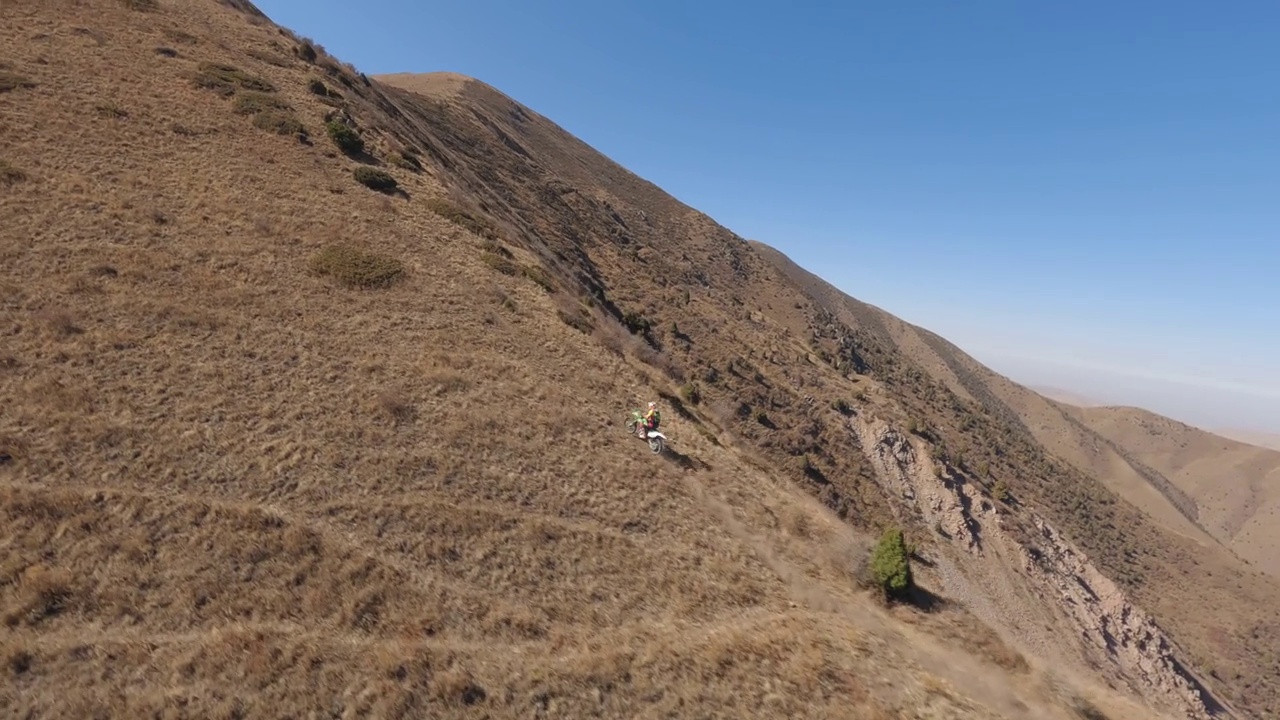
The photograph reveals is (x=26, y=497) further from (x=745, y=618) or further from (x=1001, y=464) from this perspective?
(x=1001, y=464)

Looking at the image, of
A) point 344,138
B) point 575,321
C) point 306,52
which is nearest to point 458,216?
point 344,138

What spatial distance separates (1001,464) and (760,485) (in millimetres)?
56286

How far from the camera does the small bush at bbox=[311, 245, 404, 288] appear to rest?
79.4 ft

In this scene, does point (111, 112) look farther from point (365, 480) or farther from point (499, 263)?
point (365, 480)

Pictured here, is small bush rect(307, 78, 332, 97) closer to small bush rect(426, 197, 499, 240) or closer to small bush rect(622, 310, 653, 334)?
small bush rect(426, 197, 499, 240)

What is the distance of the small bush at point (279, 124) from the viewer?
31.8 m

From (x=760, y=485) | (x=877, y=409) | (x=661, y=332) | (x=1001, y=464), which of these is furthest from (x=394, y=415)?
(x=1001, y=464)

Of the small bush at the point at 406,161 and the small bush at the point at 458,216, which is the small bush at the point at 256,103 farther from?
the small bush at the point at 458,216

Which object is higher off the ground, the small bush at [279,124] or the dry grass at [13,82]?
the small bush at [279,124]

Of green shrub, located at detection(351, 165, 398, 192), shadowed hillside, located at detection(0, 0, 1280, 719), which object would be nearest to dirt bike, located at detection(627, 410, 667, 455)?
shadowed hillside, located at detection(0, 0, 1280, 719)

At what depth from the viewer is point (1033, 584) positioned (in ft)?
131

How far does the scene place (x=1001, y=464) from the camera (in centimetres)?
6391

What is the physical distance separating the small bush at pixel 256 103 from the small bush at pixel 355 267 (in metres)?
15.0

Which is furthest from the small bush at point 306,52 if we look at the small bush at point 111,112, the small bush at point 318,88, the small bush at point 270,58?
the small bush at point 111,112
